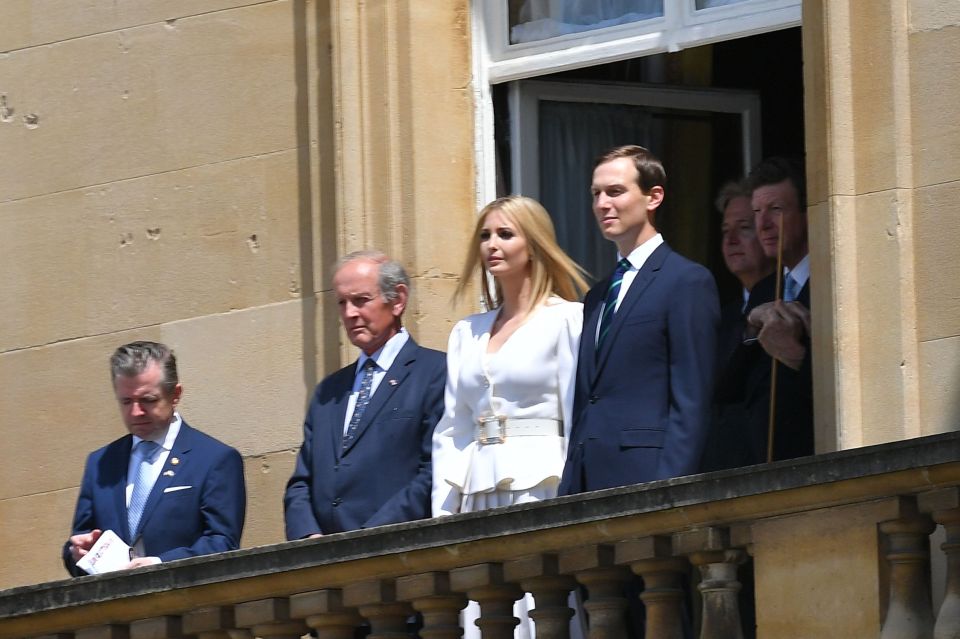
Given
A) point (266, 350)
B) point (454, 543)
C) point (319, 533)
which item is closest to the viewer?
point (454, 543)

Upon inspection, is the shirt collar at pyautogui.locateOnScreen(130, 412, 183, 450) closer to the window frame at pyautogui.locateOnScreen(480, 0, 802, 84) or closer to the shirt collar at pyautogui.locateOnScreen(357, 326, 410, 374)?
the shirt collar at pyautogui.locateOnScreen(357, 326, 410, 374)

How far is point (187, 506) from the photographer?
7.62m

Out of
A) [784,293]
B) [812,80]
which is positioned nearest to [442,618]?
[784,293]

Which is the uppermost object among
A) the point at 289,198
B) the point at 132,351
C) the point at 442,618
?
the point at 289,198

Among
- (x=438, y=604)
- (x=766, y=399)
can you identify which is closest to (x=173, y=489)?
(x=438, y=604)

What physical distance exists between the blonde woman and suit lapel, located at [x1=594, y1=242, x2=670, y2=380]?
201 millimetres

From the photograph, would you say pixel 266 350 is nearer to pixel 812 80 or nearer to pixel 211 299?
pixel 211 299

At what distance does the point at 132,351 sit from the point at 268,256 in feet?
3.56

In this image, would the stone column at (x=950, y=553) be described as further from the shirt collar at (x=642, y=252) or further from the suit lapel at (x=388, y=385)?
the suit lapel at (x=388, y=385)

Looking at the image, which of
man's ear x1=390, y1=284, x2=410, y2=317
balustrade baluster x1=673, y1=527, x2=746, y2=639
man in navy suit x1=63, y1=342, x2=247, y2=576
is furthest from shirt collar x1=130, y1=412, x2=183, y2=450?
balustrade baluster x1=673, y1=527, x2=746, y2=639

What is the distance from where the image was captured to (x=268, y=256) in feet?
28.8

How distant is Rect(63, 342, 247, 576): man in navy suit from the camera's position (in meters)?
7.60

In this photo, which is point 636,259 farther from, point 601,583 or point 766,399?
point 601,583

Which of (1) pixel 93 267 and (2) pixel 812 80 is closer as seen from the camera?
(2) pixel 812 80
